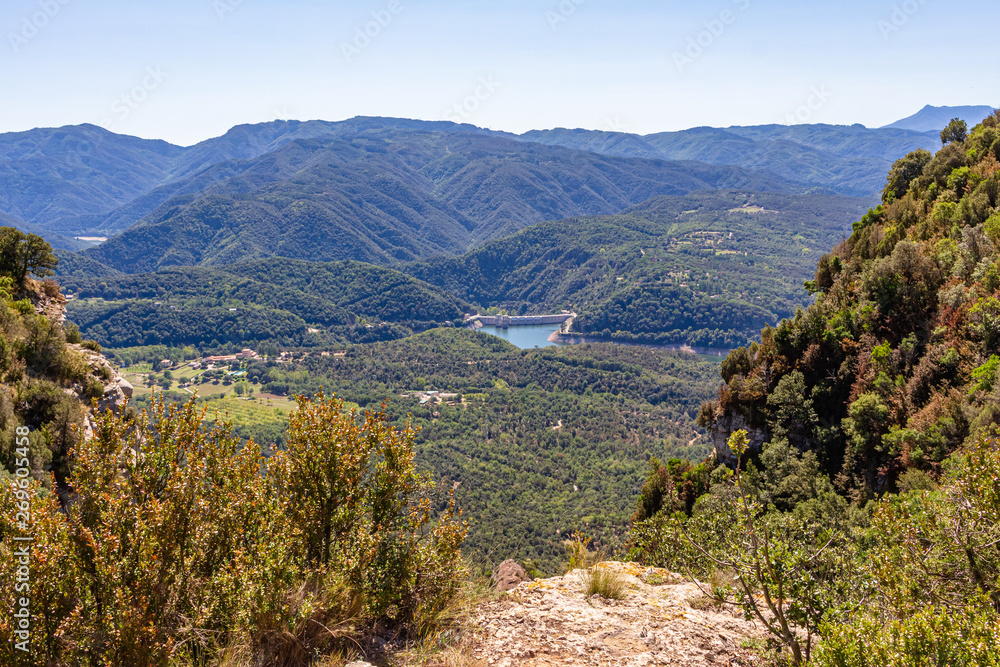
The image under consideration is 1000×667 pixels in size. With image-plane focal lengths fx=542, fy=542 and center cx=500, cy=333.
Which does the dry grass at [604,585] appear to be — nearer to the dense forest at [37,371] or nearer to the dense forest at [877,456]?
the dense forest at [877,456]

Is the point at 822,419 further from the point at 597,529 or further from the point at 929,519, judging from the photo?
the point at 597,529

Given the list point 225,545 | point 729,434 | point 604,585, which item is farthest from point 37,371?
point 729,434

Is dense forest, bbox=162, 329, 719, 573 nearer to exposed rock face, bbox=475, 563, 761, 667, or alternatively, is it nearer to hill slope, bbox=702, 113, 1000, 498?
hill slope, bbox=702, 113, 1000, 498

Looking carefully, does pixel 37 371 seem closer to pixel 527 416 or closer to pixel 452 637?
pixel 452 637

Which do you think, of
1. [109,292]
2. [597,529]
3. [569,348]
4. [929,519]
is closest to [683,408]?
[569,348]

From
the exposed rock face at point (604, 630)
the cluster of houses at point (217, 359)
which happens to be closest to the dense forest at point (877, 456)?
the exposed rock face at point (604, 630)
